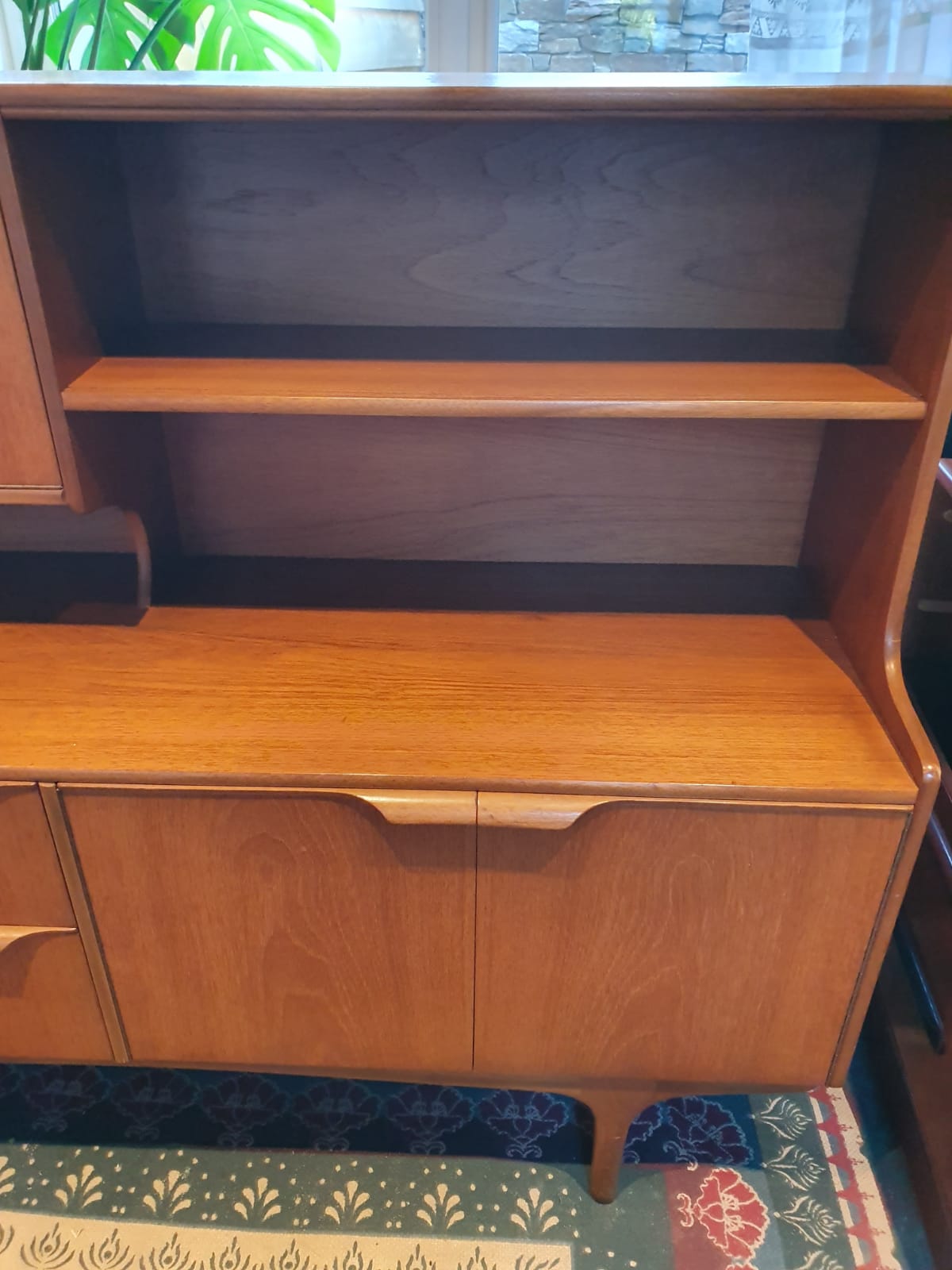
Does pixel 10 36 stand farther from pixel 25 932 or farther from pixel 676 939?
pixel 676 939

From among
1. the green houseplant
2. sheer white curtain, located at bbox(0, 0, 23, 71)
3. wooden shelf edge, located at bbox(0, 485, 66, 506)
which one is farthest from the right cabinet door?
sheer white curtain, located at bbox(0, 0, 23, 71)

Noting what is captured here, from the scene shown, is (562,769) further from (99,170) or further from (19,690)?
(99,170)

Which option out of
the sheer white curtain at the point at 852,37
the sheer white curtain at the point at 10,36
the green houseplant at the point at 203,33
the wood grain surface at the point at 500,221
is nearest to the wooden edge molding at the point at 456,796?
the wood grain surface at the point at 500,221

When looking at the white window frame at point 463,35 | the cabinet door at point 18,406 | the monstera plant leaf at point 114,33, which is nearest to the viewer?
the cabinet door at point 18,406

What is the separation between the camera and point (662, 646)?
1151mm

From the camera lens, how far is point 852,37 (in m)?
1.49

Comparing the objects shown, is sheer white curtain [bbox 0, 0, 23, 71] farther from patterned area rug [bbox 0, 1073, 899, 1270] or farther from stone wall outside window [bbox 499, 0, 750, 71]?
patterned area rug [bbox 0, 1073, 899, 1270]

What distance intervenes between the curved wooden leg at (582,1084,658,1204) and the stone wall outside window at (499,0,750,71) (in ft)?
6.30

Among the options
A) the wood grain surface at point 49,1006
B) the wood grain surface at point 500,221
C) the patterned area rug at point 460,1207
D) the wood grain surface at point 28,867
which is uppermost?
the wood grain surface at point 500,221

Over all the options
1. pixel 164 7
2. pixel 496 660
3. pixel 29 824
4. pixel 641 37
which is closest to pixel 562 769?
pixel 496 660

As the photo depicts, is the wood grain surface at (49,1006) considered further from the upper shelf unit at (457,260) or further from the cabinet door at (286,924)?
the upper shelf unit at (457,260)

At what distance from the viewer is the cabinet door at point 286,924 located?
971mm

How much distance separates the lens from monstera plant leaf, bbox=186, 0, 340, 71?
4.82ft

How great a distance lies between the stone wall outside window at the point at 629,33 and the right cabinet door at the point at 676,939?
5.55ft
